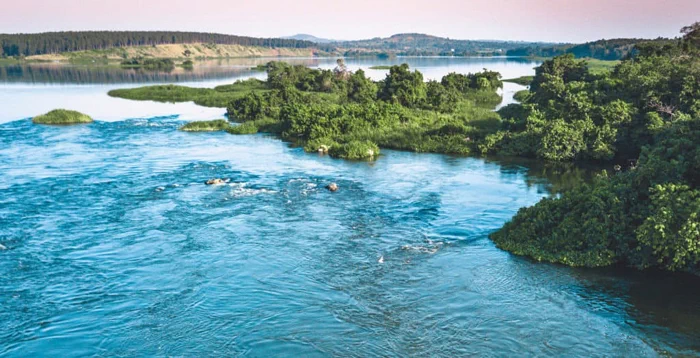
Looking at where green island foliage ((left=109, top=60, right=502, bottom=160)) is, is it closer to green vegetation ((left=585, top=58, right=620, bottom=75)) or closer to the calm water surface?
the calm water surface

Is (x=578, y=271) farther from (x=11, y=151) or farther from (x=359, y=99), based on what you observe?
(x=359, y=99)

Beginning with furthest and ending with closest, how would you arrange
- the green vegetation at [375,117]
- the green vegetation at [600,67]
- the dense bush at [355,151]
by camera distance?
1. the green vegetation at [600,67]
2. the green vegetation at [375,117]
3. the dense bush at [355,151]

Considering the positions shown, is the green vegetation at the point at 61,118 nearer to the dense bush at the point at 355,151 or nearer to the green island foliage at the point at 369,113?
the green island foliage at the point at 369,113

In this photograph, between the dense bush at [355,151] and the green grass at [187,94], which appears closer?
the dense bush at [355,151]

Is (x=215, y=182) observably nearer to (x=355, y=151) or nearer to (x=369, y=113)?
(x=355, y=151)

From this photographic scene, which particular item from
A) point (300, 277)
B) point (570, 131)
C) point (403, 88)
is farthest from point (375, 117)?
point (300, 277)

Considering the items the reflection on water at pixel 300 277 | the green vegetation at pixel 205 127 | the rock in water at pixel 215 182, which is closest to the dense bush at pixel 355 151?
the reflection on water at pixel 300 277
